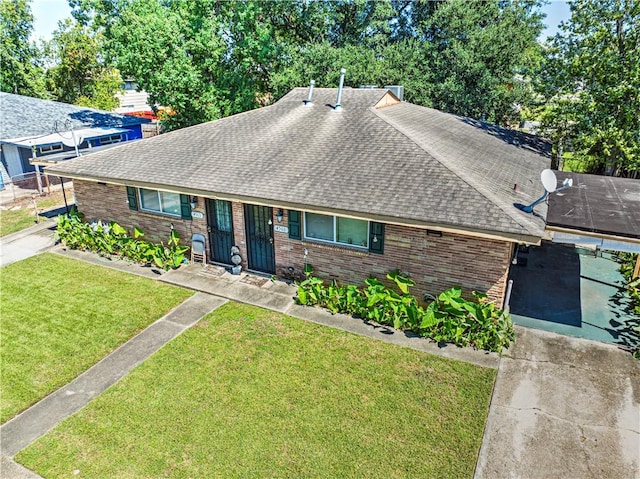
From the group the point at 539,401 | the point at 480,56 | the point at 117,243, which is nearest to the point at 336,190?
the point at 539,401

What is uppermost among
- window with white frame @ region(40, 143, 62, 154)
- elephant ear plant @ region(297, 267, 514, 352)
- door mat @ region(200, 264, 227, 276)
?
window with white frame @ region(40, 143, 62, 154)

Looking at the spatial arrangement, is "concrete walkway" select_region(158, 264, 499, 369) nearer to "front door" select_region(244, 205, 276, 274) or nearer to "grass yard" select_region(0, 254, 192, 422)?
"front door" select_region(244, 205, 276, 274)

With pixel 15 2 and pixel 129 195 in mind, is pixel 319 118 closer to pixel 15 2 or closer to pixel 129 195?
pixel 129 195

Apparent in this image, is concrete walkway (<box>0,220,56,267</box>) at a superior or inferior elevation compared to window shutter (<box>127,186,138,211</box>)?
inferior

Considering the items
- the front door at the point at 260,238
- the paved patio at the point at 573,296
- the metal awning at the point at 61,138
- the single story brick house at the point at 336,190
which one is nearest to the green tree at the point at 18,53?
the metal awning at the point at 61,138

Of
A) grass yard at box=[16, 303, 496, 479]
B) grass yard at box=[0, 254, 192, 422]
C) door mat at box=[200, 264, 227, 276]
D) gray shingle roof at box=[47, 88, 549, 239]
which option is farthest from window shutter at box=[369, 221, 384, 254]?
grass yard at box=[0, 254, 192, 422]
